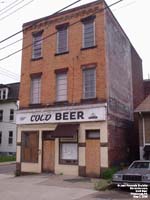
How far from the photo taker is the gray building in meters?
42.7

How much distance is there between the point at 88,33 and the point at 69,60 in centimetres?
228

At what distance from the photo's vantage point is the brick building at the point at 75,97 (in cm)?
1922

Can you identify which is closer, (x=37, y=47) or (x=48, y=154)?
(x=48, y=154)

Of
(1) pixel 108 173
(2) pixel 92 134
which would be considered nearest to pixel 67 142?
(2) pixel 92 134

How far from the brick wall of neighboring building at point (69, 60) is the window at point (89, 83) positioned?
1.02 feet

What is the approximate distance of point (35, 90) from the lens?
22.5 metres

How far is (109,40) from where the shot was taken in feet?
68.5

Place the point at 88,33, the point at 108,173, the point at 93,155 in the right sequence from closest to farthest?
the point at 108,173 → the point at 93,155 → the point at 88,33

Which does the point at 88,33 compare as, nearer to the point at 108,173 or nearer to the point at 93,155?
the point at 93,155

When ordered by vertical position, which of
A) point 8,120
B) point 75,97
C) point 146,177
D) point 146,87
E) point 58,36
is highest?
point 58,36

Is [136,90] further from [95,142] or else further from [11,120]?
[11,120]

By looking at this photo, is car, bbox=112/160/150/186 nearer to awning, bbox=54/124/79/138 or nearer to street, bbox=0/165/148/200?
street, bbox=0/165/148/200

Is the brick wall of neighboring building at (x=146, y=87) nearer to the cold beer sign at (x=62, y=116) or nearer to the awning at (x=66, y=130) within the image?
the cold beer sign at (x=62, y=116)

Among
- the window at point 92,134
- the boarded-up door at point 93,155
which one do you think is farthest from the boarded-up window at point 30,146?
the boarded-up door at point 93,155
